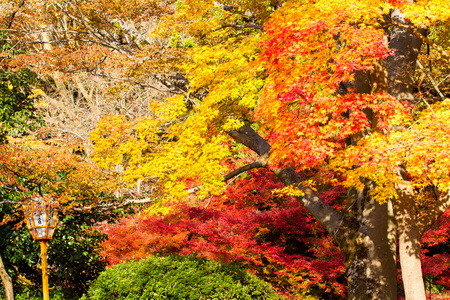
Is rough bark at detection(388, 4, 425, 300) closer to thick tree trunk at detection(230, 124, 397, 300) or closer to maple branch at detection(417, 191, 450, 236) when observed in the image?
maple branch at detection(417, 191, 450, 236)

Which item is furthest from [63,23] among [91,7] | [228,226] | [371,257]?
[371,257]

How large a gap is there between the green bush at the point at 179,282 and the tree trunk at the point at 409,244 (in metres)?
1.99

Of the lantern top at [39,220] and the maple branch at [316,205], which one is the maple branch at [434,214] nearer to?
the maple branch at [316,205]

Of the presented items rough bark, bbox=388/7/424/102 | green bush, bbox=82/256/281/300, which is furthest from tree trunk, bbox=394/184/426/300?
green bush, bbox=82/256/281/300

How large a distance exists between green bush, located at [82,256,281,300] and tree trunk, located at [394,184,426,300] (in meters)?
1.99

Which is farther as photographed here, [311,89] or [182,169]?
[182,169]

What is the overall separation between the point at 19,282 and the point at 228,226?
189 inches

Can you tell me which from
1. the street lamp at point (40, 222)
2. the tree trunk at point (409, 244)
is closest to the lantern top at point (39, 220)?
the street lamp at point (40, 222)

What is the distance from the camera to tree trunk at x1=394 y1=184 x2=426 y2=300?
5090 mm

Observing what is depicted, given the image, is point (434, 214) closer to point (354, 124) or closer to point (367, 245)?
point (367, 245)

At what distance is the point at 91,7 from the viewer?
8609 mm

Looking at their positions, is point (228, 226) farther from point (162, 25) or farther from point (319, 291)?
point (162, 25)

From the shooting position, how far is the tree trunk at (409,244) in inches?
200

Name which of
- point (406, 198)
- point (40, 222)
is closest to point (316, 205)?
point (406, 198)
